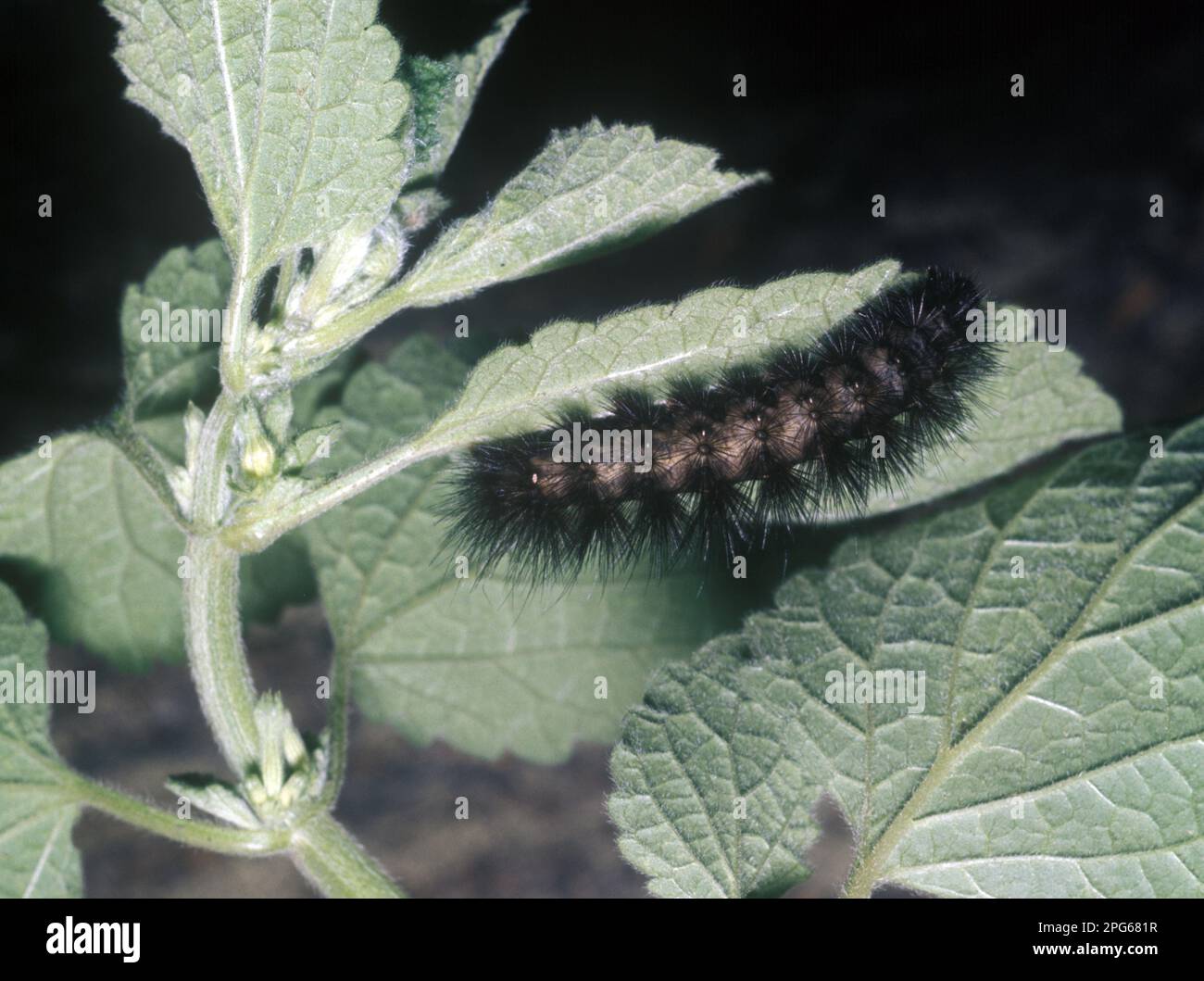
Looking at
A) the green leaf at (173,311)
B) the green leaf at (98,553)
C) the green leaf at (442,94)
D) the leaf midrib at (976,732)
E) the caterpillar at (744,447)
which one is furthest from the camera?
the green leaf at (98,553)

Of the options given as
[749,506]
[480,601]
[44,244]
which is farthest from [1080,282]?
[44,244]

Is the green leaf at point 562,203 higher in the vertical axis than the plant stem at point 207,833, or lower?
higher

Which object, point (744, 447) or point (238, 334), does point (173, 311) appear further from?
point (744, 447)

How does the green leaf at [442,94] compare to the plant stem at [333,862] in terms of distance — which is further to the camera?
the plant stem at [333,862]

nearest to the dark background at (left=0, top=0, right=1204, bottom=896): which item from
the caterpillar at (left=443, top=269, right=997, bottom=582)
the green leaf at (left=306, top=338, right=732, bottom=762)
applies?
the green leaf at (left=306, top=338, right=732, bottom=762)

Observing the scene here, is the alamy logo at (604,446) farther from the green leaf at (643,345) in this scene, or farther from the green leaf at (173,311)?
the green leaf at (173,311)

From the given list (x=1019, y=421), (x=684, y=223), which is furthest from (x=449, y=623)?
(x=684, y=223)

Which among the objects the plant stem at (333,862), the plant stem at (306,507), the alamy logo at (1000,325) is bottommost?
the plant stem at (333,862)
